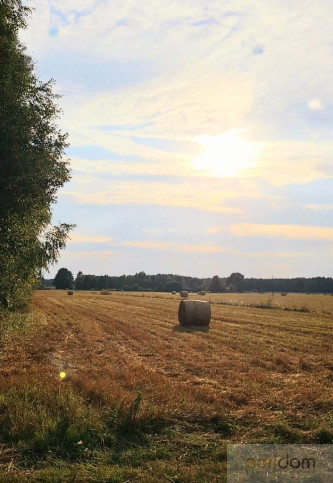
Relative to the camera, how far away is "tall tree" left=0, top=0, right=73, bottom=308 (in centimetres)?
1243

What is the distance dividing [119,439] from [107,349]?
30.2 ft

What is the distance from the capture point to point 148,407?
302 inches

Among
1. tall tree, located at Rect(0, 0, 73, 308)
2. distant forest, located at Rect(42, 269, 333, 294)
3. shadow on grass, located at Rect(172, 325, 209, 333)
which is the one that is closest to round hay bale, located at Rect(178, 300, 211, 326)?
shadow on grass, located at Rect(172, 325, 209, 333)

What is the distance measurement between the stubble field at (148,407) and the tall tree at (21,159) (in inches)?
108

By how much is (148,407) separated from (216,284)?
423 feet

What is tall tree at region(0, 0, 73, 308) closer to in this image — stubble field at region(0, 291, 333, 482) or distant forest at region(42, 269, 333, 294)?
stubble field at region(0, 291, 333, 482)

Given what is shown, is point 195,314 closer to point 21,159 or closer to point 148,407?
point 21,159

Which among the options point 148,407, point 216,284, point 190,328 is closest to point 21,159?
point 148,407

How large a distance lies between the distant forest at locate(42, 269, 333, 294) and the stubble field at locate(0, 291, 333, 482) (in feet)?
365

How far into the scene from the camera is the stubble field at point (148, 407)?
589 cm

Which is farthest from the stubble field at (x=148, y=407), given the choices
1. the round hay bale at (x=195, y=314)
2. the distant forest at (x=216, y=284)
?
the distant forest at (x=216, y=284)

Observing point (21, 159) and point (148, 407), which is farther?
point (21, 159)

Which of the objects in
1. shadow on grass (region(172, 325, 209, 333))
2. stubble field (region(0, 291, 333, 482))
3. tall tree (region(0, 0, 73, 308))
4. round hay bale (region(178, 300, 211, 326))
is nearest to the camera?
stubble field (region(0, 291, 333, 482))

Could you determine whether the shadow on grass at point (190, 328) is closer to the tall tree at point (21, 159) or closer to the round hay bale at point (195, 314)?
the round hay bale at point (195, 314)
